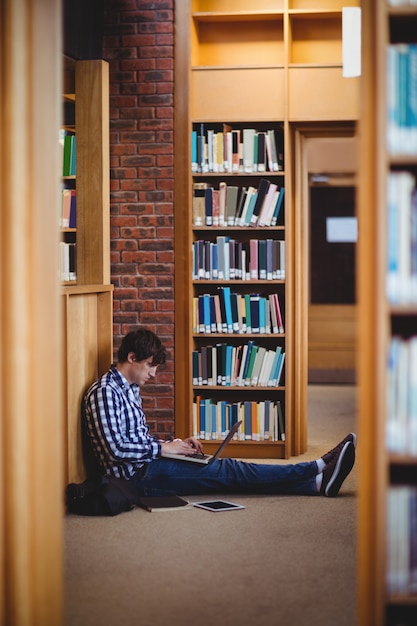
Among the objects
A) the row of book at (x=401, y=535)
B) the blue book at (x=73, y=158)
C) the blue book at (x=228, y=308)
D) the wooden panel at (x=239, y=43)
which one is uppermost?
the wooden panel at (x=239, y=43)

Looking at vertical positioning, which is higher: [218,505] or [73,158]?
[73,158]

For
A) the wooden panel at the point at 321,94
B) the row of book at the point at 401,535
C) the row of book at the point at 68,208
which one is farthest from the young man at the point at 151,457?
the row of book at the point at 401,535

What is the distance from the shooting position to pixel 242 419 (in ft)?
21.5

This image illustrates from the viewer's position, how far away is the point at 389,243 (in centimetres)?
273

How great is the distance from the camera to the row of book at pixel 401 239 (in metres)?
2.70

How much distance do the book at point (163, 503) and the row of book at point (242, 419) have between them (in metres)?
1.41

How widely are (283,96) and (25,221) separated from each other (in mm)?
3876

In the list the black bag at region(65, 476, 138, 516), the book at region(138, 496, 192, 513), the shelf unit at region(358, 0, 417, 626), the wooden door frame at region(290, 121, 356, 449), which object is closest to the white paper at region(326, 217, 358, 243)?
the wooden door frame at region(290, 121, 356, 449)

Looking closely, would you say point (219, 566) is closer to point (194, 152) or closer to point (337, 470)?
point (337, 470)

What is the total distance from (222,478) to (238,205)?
2.08 meters

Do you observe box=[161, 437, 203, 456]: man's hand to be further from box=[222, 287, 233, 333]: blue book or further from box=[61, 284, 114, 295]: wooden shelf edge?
box=[222, 287, 233, 333]: blue book

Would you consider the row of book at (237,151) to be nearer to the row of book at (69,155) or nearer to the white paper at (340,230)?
the row of book at (69,155)

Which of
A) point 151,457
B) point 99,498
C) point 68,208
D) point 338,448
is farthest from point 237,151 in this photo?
point 99,498

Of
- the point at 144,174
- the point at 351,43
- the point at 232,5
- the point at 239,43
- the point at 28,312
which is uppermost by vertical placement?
the point at 232,5
